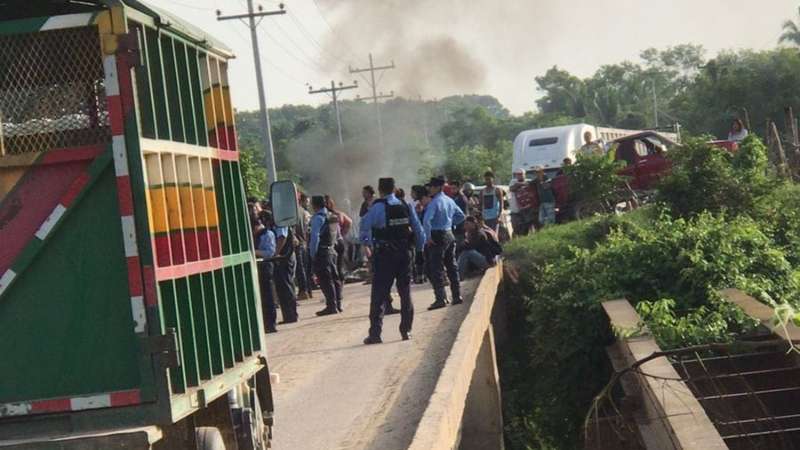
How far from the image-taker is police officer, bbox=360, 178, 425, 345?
14000mm

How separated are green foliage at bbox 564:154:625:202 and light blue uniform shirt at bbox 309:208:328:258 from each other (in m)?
9.70

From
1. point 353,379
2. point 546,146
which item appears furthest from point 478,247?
point 546,146

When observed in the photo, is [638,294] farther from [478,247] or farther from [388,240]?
[478,247]

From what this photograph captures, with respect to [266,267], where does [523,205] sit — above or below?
above

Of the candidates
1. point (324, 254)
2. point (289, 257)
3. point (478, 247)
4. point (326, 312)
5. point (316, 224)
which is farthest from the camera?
point (478, 247)

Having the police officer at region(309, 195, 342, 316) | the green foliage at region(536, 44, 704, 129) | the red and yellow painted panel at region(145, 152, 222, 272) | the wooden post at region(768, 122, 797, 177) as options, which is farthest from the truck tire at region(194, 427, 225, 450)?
the green foliage at region(536, 44, 704, 129)

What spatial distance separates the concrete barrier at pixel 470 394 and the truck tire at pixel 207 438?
1.00 meters

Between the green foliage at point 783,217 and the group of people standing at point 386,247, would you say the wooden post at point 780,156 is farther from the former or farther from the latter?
the group of people standing at point 386,247

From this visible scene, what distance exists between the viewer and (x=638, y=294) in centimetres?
1271

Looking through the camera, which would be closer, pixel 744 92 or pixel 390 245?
pixel 390 245

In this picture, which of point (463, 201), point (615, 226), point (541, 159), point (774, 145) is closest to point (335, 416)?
point (615, 226)

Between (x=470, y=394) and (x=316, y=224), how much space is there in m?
4.73

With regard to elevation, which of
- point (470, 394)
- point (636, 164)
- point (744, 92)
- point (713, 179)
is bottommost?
point (470, 394)

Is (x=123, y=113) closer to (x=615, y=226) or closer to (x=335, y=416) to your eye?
(x=335, y=416)
